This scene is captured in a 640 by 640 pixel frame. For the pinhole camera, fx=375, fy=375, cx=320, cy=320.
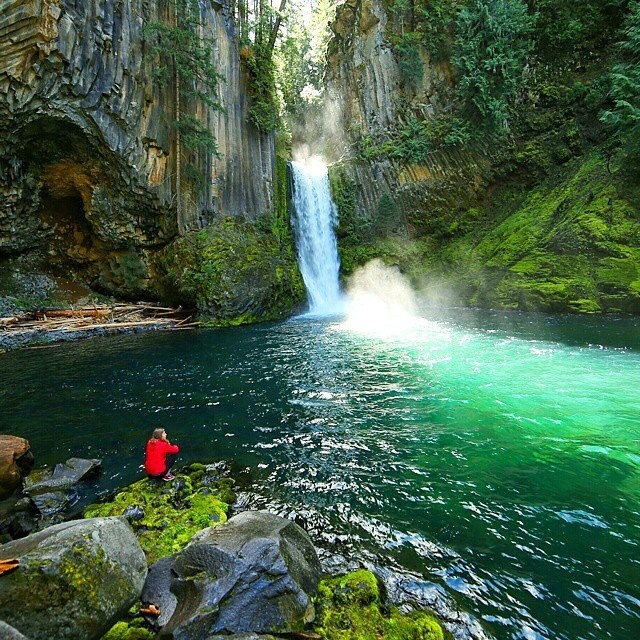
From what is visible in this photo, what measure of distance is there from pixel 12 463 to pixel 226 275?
15305 mm

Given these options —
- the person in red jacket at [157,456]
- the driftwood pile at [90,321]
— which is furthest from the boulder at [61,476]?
the driftwood pile at [90,321]

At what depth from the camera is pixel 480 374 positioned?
1072 cm

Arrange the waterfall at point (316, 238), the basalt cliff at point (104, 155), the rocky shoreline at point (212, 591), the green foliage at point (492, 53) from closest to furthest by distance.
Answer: the rocky shoreline at point (212, 591) → the basalt cliff at point (104, 155) → the green foliage at point (492, 53) → the waterfall at point (316, 238)

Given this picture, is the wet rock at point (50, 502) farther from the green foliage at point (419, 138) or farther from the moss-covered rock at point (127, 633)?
the green foliage at point (419, 138)

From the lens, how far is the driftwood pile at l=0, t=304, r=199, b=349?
52.4 feet

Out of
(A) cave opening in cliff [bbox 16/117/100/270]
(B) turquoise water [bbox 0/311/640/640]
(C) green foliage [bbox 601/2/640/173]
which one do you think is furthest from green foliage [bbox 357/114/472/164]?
(A) cave opening in cliff [bbox 16/117/100/270]

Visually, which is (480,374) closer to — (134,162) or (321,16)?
(134,162)

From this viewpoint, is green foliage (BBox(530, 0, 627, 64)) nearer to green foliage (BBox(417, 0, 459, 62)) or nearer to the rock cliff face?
green foliage (BBox(417, 0, 459, 62))

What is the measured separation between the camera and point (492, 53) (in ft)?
80.6

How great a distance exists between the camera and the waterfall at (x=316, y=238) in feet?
88.7

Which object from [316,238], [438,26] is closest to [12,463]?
[316,238]

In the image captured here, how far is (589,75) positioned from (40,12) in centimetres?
2969

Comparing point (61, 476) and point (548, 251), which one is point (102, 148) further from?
point (548, 251)

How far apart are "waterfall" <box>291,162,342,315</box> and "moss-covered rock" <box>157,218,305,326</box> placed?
430 centimetres
